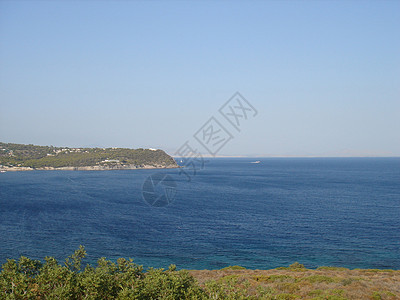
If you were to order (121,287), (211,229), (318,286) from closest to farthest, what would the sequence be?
(121,287)
(318,286)
(211,229)

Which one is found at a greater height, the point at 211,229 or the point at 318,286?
the point at 318,286

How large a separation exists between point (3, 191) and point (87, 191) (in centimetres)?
2108

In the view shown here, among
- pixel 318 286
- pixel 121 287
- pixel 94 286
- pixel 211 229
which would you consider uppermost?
pixel 94 286

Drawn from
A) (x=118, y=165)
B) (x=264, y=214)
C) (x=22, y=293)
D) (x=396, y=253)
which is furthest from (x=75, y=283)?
(x=118, y=165)

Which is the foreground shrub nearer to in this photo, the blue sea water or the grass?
the grass

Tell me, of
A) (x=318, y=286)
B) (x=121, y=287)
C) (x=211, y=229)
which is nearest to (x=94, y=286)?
(x=121, y=287)

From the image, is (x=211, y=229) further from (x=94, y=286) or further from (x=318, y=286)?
(x=94, y=286)

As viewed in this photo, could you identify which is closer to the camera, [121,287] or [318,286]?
[121,287]

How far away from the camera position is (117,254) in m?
36.3

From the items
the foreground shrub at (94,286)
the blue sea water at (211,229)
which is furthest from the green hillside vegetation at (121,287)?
the blue sea water at (211,229)

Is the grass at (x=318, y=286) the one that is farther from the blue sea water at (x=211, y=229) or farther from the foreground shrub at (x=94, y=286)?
the blue sea water at (x=211, y=229)

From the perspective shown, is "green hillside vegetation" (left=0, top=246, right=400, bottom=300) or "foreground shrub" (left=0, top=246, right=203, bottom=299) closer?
"foreground shrub" (left=0, top=246, right=203, bottom=299)

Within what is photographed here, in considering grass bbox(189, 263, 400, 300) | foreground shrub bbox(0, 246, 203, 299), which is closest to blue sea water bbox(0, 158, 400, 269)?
grass bbox(189, 263, 400, 300)

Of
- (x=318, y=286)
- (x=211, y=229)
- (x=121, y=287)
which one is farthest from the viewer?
(x=211, y=229)
